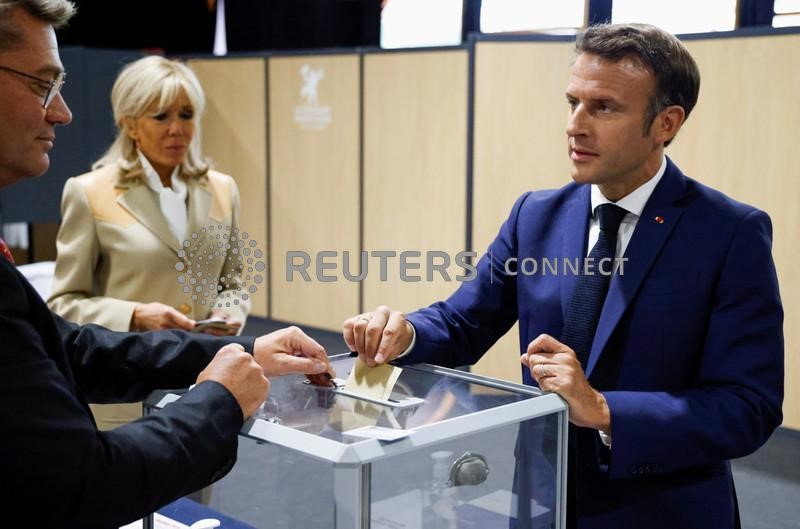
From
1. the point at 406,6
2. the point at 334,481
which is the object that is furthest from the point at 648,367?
the point at 406,6

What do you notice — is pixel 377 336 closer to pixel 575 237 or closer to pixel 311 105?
pixel 575 237

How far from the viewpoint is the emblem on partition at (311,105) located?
6328mm

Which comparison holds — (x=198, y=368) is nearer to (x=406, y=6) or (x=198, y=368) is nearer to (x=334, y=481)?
(x=334, y=481)

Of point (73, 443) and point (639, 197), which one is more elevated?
point (639, 197)

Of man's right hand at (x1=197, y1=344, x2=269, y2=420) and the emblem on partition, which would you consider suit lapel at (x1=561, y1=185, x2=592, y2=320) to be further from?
the emblem on partition

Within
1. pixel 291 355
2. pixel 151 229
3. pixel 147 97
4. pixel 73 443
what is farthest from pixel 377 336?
pixel 147 97

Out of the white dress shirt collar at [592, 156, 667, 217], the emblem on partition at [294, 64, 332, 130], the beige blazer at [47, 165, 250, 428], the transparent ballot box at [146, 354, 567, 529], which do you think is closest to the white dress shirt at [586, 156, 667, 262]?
the white dress shirt collar at [592, 156, 667, 217]

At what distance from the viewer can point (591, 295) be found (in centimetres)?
165

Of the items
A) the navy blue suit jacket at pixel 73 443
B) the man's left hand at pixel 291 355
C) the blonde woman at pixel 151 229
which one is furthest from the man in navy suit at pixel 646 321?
the blonde woman at pixel 151 229

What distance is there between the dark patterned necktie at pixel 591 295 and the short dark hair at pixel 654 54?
0.20 m

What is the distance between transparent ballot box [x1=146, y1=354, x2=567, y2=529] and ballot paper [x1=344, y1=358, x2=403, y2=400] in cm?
2

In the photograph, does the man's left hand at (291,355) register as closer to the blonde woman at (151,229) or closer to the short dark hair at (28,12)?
the short dark hair at (28,12)

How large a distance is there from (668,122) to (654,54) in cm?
14

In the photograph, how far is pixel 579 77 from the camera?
170cm
